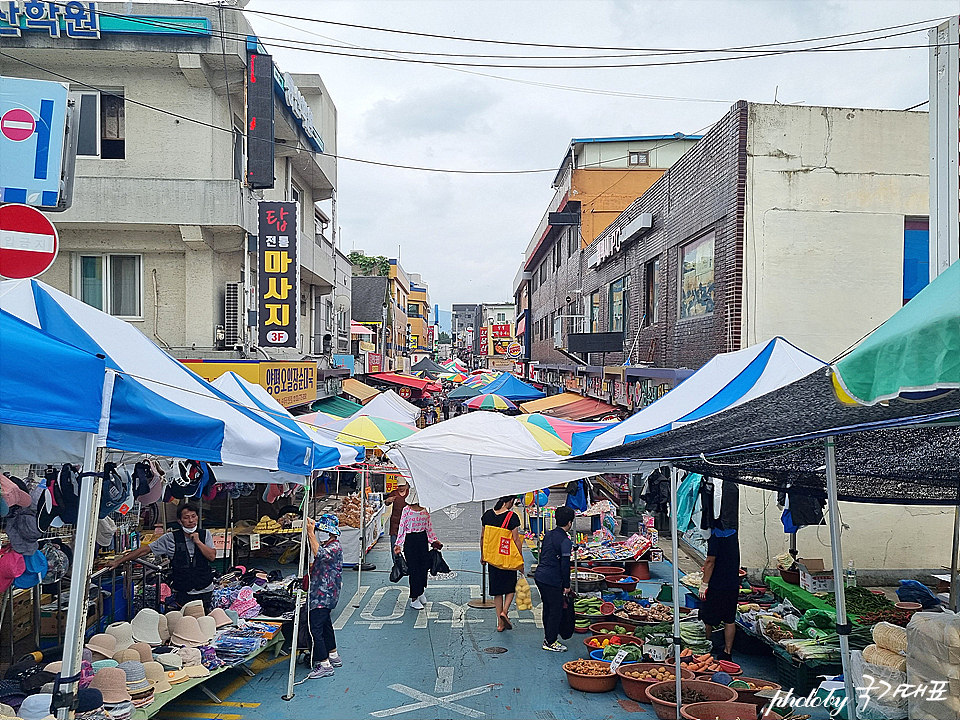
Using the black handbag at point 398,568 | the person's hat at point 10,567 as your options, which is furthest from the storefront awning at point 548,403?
the person's hat at point 10,567

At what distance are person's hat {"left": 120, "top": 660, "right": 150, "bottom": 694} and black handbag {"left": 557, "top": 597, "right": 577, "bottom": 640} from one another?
17.2 ft

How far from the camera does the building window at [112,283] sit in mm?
15555

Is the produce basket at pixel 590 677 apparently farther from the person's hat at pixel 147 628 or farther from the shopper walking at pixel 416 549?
the person's hat at pixel 147 628

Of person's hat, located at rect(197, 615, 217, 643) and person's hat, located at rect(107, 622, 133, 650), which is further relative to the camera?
person's hat, located at rect(197, 615, 217, 643)

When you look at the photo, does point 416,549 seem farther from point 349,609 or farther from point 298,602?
point 298,602

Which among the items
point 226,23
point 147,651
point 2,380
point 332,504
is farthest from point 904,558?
point 226,23

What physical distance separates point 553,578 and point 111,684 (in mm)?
5358

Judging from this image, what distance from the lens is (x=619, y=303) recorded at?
2208 cm

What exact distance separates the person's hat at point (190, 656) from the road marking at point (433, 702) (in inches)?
76.9

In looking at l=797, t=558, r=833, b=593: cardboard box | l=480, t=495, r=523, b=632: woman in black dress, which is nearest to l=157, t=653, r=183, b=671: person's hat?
l=480, t=495, r=523, b=632: woman in black dress

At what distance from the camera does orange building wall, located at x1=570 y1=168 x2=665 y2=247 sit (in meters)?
29.6

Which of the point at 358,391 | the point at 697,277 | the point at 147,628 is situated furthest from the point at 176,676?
the point at 358,391

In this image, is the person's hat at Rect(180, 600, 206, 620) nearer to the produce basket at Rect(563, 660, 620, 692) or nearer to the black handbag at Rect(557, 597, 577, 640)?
the produce basket at Rect(563, 660, 620, 692)

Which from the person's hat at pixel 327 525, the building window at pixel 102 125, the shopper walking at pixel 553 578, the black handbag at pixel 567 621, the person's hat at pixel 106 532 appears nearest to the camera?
the person's hat at pixel 106 532
